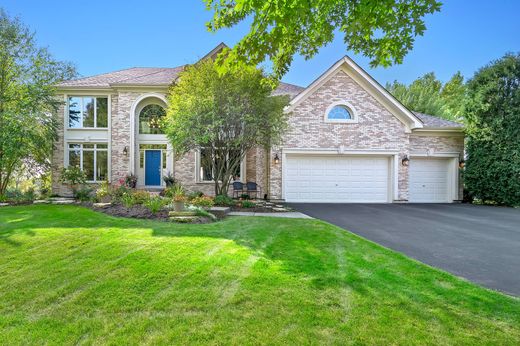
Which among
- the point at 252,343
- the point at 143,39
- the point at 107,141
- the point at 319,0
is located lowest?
the point at 252,343

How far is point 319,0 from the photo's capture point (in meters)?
3.98

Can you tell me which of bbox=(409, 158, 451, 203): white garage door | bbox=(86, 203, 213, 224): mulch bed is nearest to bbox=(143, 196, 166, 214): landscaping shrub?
bbox=(86, 203, 213, 224): mulch bed

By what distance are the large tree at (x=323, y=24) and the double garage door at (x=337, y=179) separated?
8.59 metres

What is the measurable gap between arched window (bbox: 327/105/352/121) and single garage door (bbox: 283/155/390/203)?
6.24 ft

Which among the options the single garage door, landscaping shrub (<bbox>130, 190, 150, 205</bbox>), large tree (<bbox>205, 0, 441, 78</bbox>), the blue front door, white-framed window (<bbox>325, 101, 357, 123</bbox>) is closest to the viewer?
large tree (<bbox>205, 0, 441, 78</bbox>)

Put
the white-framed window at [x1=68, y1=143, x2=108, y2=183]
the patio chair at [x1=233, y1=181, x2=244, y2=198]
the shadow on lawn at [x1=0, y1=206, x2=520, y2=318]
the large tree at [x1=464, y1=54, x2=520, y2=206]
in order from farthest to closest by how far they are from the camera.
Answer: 1. the white-framed window at [x1=68, y1=143, x2=108, y2=183]
2. the patio chair at [x1=233, y1=181, x2=244, y2=198]
3. the large tree at [x1=464, y1=54, x2=520, y2=206]
4. the shadow on lawn at [x1=0, y1=206, x2=520, y2=318]

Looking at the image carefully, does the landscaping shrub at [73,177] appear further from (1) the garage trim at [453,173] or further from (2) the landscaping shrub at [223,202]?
(1) the garage trim at [453,173]

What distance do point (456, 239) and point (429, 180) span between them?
9540 millimetres

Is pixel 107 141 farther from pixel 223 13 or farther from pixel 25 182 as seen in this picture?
pixel 223 13

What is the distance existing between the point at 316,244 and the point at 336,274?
152 cm

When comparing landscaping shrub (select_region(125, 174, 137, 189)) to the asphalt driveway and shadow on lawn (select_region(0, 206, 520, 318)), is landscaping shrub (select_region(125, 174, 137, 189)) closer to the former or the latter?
shadow on lawn (select_region(0, 206, 520, 318))

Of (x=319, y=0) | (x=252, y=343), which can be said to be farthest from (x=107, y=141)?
(x=252, y=343)

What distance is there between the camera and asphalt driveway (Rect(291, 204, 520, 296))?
167 inches

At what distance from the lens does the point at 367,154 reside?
45.8 ft
